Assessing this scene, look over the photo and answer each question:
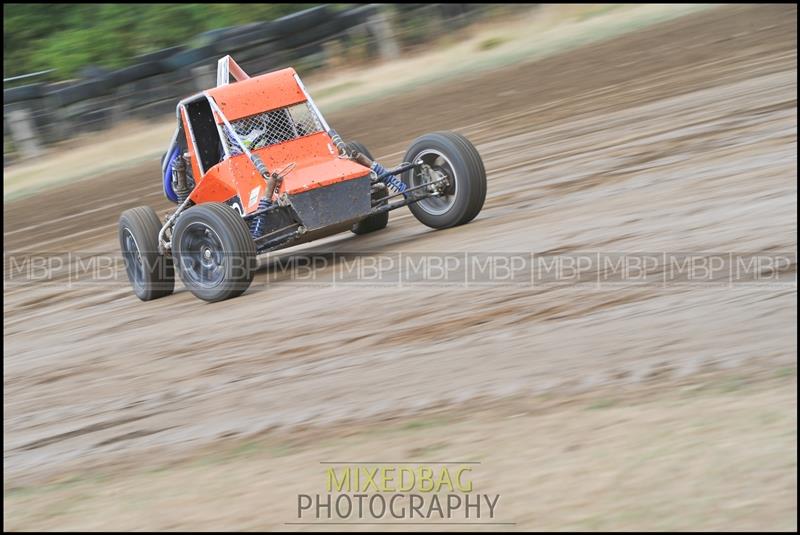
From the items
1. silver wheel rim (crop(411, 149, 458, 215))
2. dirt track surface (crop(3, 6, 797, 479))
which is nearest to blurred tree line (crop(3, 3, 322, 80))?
dirt track surface (crop(3, 6, 797, 479))

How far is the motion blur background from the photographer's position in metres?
3.95

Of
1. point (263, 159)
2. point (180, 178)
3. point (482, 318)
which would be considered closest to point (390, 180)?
point (263, 159)

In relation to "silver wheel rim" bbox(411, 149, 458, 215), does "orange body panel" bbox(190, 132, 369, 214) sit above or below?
above

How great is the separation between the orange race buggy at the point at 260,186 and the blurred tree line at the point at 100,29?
51.1ft

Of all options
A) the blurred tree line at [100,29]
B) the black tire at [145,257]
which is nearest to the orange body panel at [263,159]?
the black tire at [145,257]

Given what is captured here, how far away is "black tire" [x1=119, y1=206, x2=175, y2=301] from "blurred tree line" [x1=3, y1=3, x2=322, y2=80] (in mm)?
15588

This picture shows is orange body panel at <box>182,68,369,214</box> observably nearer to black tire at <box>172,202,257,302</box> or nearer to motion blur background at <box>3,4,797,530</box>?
black tire at <box>172,202,257,302</box>

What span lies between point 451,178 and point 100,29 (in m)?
18.7

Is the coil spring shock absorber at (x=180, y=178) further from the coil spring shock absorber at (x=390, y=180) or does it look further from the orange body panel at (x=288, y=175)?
the coil spring shock absorber at (x=390, y=180)

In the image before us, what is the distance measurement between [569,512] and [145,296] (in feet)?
17.5

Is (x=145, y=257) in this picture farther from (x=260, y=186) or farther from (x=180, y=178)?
(x=260, y=186)

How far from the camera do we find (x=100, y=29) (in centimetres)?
2483

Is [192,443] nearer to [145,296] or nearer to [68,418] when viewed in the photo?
[68,418]

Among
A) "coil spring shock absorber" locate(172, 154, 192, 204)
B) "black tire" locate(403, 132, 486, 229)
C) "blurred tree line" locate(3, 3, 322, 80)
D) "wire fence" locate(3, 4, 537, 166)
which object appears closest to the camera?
"black tire" locate(403, 132, 486, 229)
